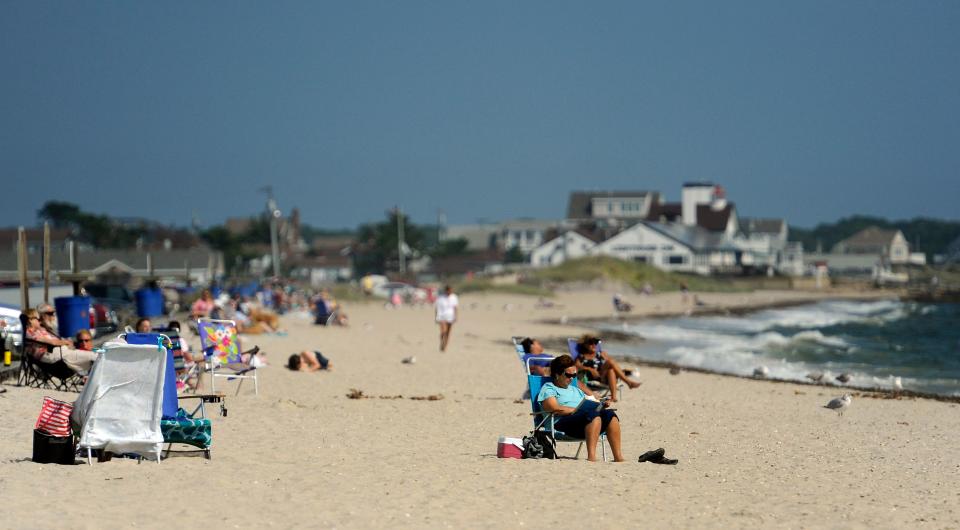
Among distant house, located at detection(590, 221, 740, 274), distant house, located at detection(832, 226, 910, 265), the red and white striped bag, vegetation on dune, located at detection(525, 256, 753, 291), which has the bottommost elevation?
the red and white striped bag

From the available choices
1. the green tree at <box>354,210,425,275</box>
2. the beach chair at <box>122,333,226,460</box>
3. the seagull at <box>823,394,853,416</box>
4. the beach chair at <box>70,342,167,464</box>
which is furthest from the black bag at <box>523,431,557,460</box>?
the green tree at <box>354,210,425,275</box>

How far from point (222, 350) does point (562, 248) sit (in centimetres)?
8282

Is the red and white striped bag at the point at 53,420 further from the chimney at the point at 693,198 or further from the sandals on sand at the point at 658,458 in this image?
the chimney at the point at 693,198

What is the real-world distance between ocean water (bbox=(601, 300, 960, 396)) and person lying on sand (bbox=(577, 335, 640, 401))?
28.2 feet

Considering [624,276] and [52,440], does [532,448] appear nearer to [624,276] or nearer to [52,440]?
[52,440]

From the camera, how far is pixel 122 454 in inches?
358

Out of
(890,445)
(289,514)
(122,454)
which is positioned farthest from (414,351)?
(289,514)

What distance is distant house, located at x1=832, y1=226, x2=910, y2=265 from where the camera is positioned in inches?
5531

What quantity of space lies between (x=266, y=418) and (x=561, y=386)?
3732mm

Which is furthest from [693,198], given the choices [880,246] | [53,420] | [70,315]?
[53,420]

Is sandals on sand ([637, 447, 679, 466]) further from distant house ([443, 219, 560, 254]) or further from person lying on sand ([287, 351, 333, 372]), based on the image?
distant house ([443, 219, 560, 254])

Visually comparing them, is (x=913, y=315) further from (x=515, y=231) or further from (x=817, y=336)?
(x=515, y=231)

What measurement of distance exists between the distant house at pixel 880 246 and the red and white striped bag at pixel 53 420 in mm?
136686

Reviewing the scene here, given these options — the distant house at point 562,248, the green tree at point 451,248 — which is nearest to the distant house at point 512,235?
the green tree at point 451,248
